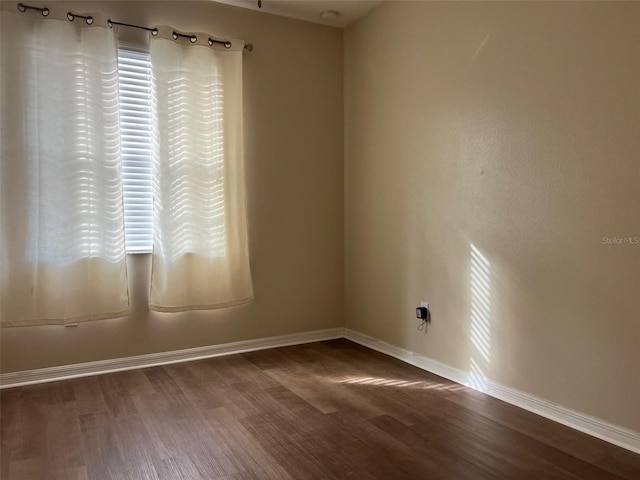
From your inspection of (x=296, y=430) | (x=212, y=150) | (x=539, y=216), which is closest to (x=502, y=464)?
(x=296, y=430)

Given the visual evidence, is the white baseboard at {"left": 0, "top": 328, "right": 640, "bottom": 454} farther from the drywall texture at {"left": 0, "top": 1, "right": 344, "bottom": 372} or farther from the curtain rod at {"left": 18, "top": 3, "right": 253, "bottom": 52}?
the curtain rod at {"left": 18, "top": 3, "right": 253, "bottom": 52}

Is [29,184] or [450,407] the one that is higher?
[29,184]

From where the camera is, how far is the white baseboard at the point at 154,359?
316 centimetres

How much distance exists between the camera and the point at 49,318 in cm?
312

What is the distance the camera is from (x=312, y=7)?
3805mm

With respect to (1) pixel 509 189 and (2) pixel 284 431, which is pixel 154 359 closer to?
(2) pixel 284 431

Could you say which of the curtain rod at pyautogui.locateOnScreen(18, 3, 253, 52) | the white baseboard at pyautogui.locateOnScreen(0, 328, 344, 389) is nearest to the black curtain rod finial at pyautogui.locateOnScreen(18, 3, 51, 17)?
the curtain rod at pyautogui.locateOnScreen(18, 3, 253, 52)

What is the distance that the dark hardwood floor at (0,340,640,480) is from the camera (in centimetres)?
208

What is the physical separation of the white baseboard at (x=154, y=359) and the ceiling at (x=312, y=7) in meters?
2.51

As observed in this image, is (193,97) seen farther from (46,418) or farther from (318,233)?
(46,418)

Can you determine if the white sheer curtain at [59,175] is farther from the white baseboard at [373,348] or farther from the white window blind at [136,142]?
the white baseboard at [373,348]

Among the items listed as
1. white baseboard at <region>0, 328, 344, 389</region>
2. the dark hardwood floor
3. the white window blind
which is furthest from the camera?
the white window blind

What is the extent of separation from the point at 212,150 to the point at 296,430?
6.66 ft

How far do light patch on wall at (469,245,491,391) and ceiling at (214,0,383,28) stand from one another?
6.67 ft
